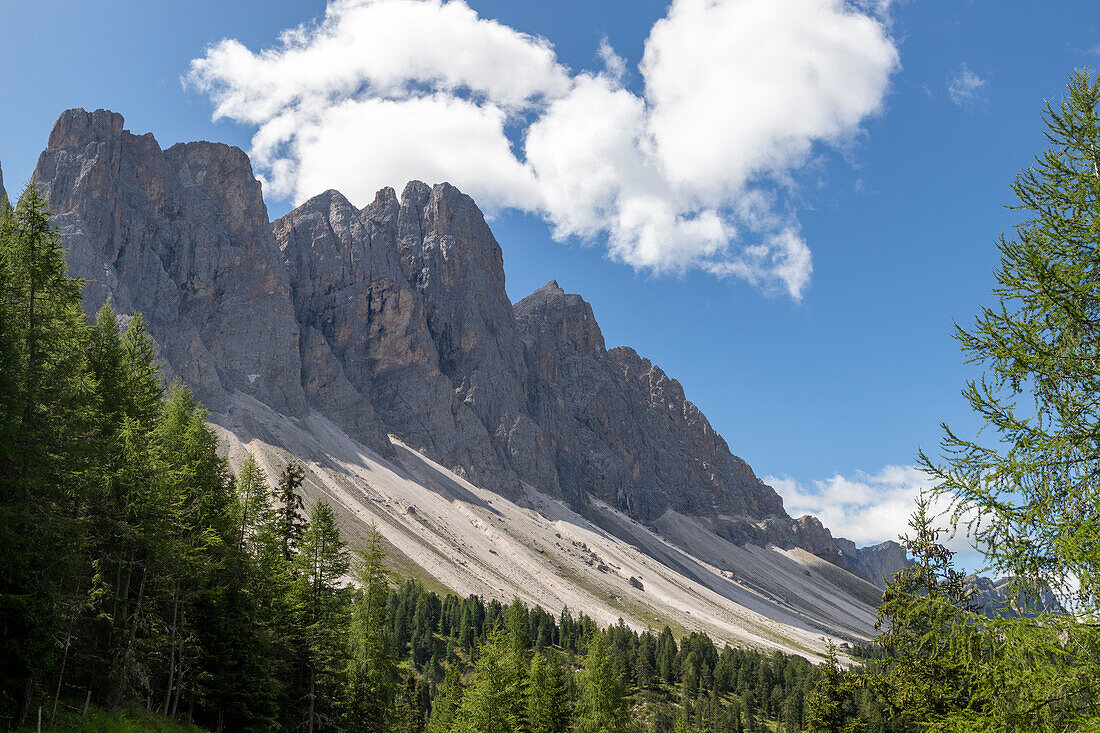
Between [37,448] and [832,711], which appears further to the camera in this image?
[832,711]

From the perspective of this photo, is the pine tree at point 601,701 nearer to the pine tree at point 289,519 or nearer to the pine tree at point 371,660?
the pine tree at point 371,660

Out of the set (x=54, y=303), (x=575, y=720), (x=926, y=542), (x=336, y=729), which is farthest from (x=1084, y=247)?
(x=575, y=720)

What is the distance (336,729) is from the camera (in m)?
34.7

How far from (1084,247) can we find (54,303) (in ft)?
89.5

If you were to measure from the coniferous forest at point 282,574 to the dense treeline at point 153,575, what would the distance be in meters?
0.10

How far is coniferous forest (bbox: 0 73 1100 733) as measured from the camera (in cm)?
930

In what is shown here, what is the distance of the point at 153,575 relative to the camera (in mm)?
26266

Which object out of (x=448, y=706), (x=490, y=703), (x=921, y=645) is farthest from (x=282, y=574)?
(x=921, y=645)

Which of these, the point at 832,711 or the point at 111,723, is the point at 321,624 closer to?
the point at 111,723

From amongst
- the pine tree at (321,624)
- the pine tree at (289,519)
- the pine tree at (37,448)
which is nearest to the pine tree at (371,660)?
the pine tree at (321,624)

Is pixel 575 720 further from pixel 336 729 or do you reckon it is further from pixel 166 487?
pixel 166 487

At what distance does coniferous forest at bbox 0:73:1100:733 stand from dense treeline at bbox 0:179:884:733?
0.10m

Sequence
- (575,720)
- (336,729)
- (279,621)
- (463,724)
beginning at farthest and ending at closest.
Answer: (575,720), (463,724), (336,729), (279,621)

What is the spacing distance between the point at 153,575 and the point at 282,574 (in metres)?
6.64
